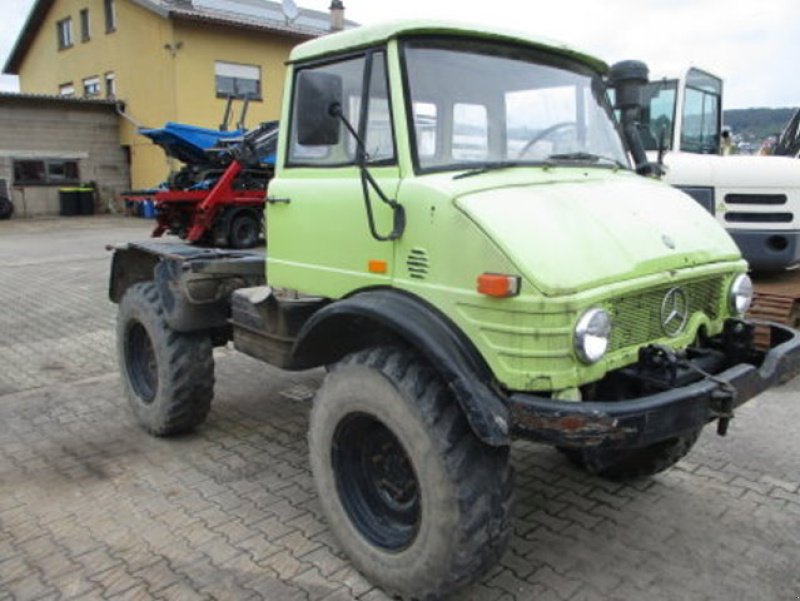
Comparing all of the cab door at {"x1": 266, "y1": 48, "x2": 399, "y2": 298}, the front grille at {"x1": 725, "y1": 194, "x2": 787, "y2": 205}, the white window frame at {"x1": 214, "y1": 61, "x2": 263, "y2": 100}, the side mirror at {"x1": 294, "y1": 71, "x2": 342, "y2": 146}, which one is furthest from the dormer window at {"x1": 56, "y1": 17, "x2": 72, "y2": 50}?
the side mirror at {"x1": 294, "y1": 71, "x2": 342, "y2": 146}

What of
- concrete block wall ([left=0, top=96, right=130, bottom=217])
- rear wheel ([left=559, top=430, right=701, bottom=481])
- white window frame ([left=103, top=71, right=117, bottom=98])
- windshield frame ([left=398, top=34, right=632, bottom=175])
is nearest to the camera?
windshield frame ([left=398, top=34, right=632, bottom=175])

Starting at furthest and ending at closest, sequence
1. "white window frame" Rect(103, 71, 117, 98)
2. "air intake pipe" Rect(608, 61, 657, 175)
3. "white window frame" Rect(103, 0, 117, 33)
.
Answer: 1. "white window frame" Rect(103, 71, 117, 98)
2. "white window frame" Rect(103, 0, 117, 33)
3. "air intake pipe" Rect(608, 61, 657, 175)

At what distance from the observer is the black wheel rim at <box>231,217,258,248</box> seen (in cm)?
1421

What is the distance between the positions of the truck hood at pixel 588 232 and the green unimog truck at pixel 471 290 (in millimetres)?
11

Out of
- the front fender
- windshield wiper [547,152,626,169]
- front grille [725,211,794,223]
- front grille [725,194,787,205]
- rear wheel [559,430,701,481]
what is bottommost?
rear wheel [559,430,701,481]

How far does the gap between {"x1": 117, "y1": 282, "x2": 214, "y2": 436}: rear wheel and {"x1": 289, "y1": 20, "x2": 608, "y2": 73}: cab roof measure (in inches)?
77.0

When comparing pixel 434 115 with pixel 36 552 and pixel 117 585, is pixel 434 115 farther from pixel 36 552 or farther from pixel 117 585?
pixel 36 552

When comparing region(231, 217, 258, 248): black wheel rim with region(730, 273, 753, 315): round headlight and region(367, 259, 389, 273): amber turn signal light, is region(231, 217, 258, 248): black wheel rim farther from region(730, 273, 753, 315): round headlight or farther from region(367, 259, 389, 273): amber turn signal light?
region(730, 273, 753, 315): round headlight

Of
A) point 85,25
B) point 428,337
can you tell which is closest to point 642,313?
point 428,337

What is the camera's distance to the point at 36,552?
3500 millimetres

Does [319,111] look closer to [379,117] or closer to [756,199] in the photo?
[379,117]

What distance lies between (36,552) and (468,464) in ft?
7.38

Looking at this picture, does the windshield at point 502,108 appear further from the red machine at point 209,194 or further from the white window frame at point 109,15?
the white window frame at point 109,15

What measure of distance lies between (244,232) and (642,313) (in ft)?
40.2
